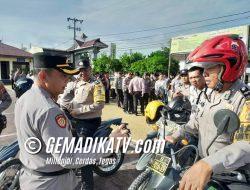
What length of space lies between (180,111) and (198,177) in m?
3.12

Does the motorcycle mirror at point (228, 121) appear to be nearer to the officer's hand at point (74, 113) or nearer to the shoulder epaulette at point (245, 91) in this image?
the shoulder epaulette at point (245, 91)

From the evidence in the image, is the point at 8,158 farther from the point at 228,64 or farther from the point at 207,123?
the point at 228,64

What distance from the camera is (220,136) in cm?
187

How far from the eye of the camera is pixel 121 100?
48.9 ft

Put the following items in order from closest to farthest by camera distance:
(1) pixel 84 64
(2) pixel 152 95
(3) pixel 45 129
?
(3) pixel 45 129, (1) pixel 84 64, (2) pixel 152 95

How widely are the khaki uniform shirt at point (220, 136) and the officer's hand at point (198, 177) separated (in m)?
0.04

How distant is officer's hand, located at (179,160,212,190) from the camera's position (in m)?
1.33

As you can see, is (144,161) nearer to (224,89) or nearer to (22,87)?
(224,89)

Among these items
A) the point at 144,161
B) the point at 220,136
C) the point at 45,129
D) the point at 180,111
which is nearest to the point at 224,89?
the point at 220,136

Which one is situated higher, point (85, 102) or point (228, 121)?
point (228, 121)

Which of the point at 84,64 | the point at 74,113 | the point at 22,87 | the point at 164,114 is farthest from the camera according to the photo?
the point at 84,64

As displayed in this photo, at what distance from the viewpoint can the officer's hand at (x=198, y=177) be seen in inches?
52.3

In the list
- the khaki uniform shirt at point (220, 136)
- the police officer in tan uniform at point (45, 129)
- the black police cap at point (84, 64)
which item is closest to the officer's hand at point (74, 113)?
the black police cap at point (84, 64)

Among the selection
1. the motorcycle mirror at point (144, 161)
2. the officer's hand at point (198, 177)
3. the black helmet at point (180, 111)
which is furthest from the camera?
the black helmet at point (180, 111)
